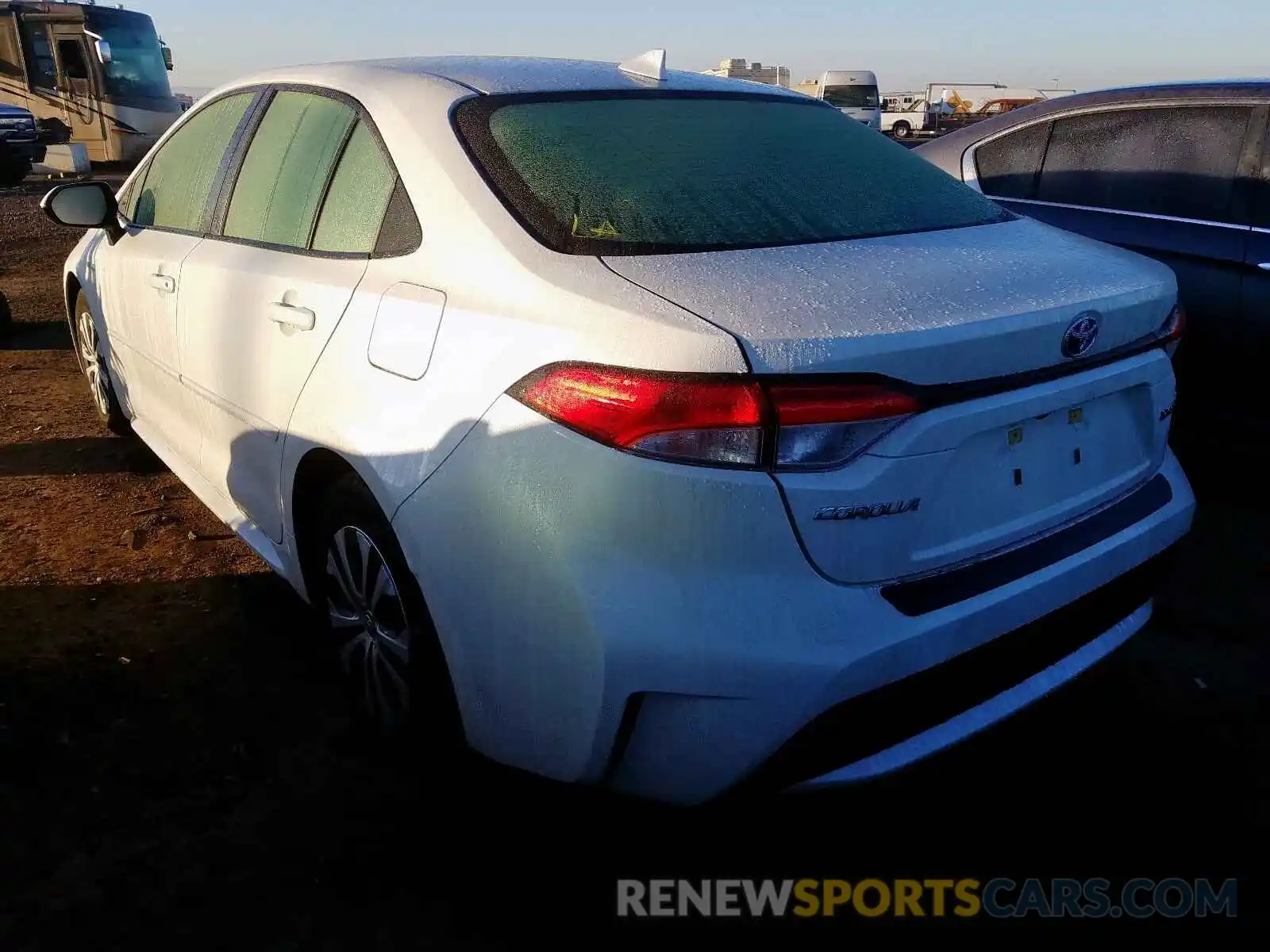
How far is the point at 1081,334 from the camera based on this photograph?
1925 mm

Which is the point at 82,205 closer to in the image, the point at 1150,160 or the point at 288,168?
the point at 288,168

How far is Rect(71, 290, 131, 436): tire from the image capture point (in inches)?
174

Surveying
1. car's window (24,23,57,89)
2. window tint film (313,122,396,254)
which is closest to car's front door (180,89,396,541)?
window tint film (313,122,396,254)

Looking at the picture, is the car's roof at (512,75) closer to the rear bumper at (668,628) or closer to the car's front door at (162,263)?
the car's front door at (162,263)

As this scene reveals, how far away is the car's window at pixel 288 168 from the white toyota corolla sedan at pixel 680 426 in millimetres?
18

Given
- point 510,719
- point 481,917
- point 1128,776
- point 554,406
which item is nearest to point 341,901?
point 481,917

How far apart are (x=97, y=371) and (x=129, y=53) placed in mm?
16767

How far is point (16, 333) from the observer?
7.18m

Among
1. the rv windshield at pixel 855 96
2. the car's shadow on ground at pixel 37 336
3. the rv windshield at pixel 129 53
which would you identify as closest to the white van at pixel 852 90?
the rv windshield at pixel 855 96

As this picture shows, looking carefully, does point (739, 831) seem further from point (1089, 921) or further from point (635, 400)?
point (635, 400)

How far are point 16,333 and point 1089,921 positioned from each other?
24.7 ft

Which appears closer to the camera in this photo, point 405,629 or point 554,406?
point 554,406

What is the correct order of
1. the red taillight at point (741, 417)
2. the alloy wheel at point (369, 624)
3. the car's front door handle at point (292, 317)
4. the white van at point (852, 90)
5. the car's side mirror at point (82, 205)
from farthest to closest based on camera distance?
the white van at point (852, 90)
the car's side mirror at point (82, 205)
the car's front door handle at point (292, 317)
the alloy wheel at point (369, 624)
the red taillight at point (741, 417)

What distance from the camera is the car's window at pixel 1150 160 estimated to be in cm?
390
